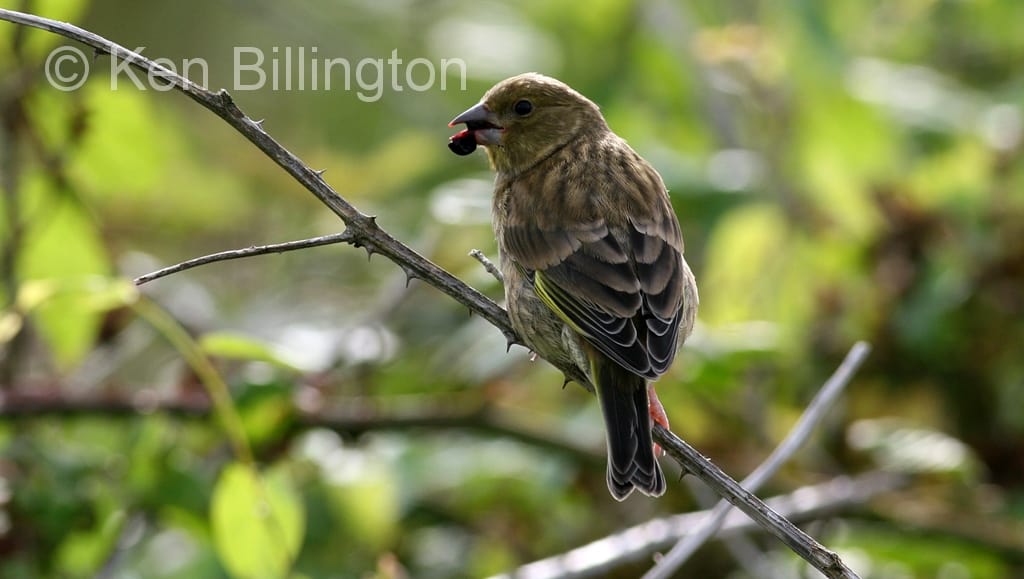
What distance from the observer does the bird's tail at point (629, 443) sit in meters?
3.33

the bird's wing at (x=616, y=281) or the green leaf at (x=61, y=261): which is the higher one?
the bird's wing at (x=616, y=281)

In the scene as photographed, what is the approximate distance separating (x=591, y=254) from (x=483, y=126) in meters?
0.77

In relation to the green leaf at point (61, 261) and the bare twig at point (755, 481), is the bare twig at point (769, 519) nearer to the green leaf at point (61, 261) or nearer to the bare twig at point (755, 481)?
the bare twig at point (755, 481)

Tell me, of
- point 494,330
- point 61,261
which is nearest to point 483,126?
point 494,330

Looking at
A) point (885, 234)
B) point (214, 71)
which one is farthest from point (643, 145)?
point (214, 71)

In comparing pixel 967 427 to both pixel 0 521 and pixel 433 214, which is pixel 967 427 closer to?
pixel 433 214

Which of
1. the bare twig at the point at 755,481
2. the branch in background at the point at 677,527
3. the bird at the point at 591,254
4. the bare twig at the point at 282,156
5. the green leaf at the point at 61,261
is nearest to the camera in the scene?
the bare twig at the point at 282,156

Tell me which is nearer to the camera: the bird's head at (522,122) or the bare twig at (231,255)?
the bare twig at (231,255)

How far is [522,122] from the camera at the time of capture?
14.9 feet

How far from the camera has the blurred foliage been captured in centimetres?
439

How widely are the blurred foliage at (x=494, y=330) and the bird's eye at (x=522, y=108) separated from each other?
0.30 m

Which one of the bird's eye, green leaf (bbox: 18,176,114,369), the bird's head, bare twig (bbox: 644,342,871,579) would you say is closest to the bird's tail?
bare twig (bbox: 644,342,871,579)

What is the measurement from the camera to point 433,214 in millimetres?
4410

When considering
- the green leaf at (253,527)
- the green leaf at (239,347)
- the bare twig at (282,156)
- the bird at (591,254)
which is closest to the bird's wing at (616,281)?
the bird at (591,254)
